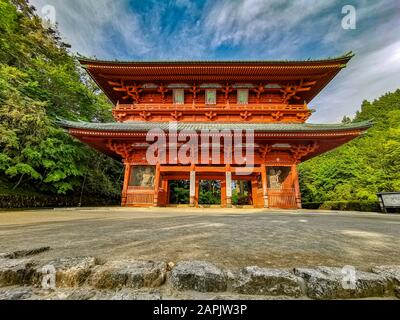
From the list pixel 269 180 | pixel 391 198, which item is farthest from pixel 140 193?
pixel 391 198

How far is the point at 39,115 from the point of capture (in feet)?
33.8

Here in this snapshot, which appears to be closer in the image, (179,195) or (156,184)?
(156,184)

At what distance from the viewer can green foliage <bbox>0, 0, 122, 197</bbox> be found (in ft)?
32.5

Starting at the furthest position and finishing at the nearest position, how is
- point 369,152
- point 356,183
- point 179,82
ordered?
point 369,152 → point 356,183 → point 179,82

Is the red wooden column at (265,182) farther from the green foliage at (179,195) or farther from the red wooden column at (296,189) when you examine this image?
the green foliage at (179,195)

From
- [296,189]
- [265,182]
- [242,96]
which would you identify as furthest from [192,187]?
[242,96]

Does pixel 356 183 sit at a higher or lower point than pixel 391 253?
higher

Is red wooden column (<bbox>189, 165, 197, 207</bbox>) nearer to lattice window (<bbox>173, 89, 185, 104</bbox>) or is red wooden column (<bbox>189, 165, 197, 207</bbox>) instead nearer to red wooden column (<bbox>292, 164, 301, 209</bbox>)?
lattice window (<bbox>173, 89, 185, 104</bbox>)

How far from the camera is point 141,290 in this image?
1.41m

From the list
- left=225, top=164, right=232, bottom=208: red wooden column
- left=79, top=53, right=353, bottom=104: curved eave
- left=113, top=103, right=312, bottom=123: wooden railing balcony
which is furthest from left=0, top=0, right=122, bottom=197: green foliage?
left=225, top=164, right=232, bottom=208: red wooden column

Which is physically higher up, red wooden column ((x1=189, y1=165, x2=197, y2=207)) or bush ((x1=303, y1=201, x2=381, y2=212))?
red wooden column ((x1=189, y1=165, x2=197, y2=207))

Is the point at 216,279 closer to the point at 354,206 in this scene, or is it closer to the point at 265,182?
the point at 265,182
